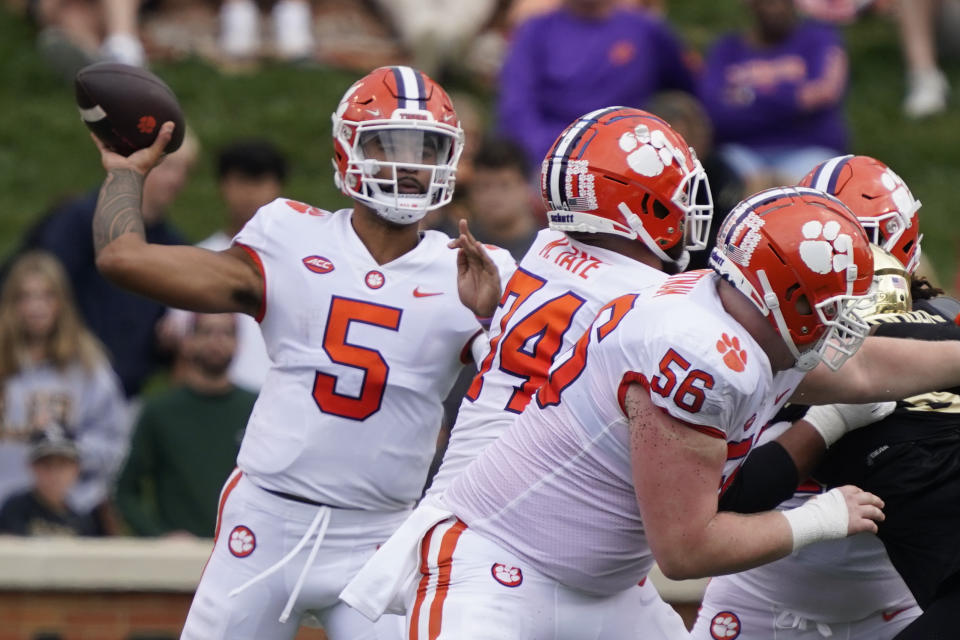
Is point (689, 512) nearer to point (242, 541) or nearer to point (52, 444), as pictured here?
point (242, 541)

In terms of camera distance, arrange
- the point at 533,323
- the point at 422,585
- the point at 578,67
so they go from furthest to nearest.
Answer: the point at 578,67
the point at 533,323
the point at 422,585

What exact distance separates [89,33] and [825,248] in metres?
7.83

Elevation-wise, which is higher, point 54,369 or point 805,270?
point 805,270

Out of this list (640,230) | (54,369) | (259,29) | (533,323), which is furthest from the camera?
(259,29)

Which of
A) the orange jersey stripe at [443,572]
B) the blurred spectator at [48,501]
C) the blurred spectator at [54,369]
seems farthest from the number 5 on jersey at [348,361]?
the blurred spectator at [54,369]

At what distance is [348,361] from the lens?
4.55 m

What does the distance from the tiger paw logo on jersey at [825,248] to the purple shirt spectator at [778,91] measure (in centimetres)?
521

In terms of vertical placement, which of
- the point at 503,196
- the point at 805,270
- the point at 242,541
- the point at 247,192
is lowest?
the point at 247,192

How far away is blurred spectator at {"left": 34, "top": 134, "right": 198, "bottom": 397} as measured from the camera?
7.85 metres

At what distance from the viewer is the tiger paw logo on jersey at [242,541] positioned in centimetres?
457

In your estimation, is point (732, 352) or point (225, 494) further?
point (225, 494)

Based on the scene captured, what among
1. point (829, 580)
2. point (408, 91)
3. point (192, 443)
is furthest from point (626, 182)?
point (192, 443)

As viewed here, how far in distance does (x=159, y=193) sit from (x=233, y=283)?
11.3 ft

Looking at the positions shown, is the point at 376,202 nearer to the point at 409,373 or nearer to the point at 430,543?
the point at 409,373
